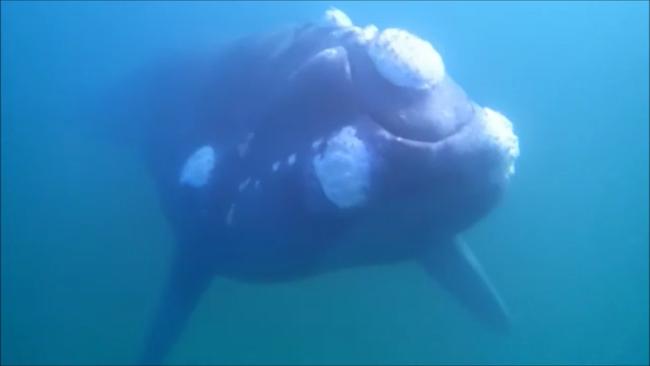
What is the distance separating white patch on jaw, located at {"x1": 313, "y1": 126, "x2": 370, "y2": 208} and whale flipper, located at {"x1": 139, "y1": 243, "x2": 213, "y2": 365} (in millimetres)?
2659

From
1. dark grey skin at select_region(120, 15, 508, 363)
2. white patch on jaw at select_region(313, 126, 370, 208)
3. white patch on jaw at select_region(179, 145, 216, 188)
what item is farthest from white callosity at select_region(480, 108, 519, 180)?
white patch on jaw at select_region(179, 145, 216, 188)

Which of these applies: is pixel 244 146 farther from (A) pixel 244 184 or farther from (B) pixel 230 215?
(B) pixel 230 215

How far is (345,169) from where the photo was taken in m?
5.50

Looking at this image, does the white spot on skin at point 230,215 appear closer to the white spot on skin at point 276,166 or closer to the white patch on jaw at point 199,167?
the white patch on jaw at point 199,167

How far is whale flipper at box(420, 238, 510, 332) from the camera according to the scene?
339 inches

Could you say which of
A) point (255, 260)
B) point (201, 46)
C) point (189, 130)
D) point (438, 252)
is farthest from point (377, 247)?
point (201, 46)

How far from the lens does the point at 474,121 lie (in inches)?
228

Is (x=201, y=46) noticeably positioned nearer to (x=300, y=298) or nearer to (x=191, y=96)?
(x=191, y=96)

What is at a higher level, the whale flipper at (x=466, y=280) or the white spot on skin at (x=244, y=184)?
the white spot on skin at (x=244, y=184)

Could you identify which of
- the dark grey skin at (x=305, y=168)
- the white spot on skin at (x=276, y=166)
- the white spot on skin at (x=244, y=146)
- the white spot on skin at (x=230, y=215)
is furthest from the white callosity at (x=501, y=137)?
the white spot on skin at (x=230, y=215)

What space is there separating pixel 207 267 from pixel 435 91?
11.5 feet

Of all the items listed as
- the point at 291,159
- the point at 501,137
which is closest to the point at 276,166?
the point at 291,159

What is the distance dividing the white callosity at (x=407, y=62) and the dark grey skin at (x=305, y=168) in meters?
0.08

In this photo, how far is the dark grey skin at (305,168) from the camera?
220 inches
